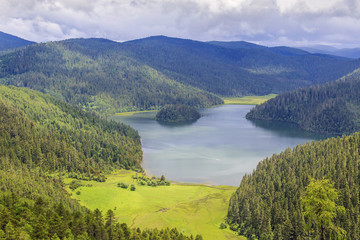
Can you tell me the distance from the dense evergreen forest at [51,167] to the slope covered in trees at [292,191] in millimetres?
24199

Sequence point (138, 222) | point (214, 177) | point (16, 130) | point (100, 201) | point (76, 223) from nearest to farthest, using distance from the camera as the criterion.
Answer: point (76, 223) → point (138, 222) → point (100, 201) → point (214, 177) → point (16, 130)

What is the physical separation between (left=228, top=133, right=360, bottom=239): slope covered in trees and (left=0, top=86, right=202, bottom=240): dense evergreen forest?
2420cm

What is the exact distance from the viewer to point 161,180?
132 meters

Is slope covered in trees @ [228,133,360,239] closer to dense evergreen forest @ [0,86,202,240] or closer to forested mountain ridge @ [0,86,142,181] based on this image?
dense evergreen forest @ [0,86,202,240]

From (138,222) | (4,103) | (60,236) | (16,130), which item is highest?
(4,103)

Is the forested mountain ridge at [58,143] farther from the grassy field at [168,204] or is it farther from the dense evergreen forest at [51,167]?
the grassy field at [168,204]

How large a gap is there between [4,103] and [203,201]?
116501mm

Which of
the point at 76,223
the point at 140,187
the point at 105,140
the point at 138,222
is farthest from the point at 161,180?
the point at 76,223

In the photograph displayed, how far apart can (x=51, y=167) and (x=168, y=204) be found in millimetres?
60388

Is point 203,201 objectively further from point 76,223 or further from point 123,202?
point 76,223

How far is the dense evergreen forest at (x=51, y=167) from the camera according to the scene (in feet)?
202

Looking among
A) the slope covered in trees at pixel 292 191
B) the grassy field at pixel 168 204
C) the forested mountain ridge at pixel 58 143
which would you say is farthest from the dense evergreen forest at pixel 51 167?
the slope covered in trees at pixel 292 191

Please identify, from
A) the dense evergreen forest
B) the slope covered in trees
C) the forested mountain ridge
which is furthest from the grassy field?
the forested mountain ridge

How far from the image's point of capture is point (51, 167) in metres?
142
